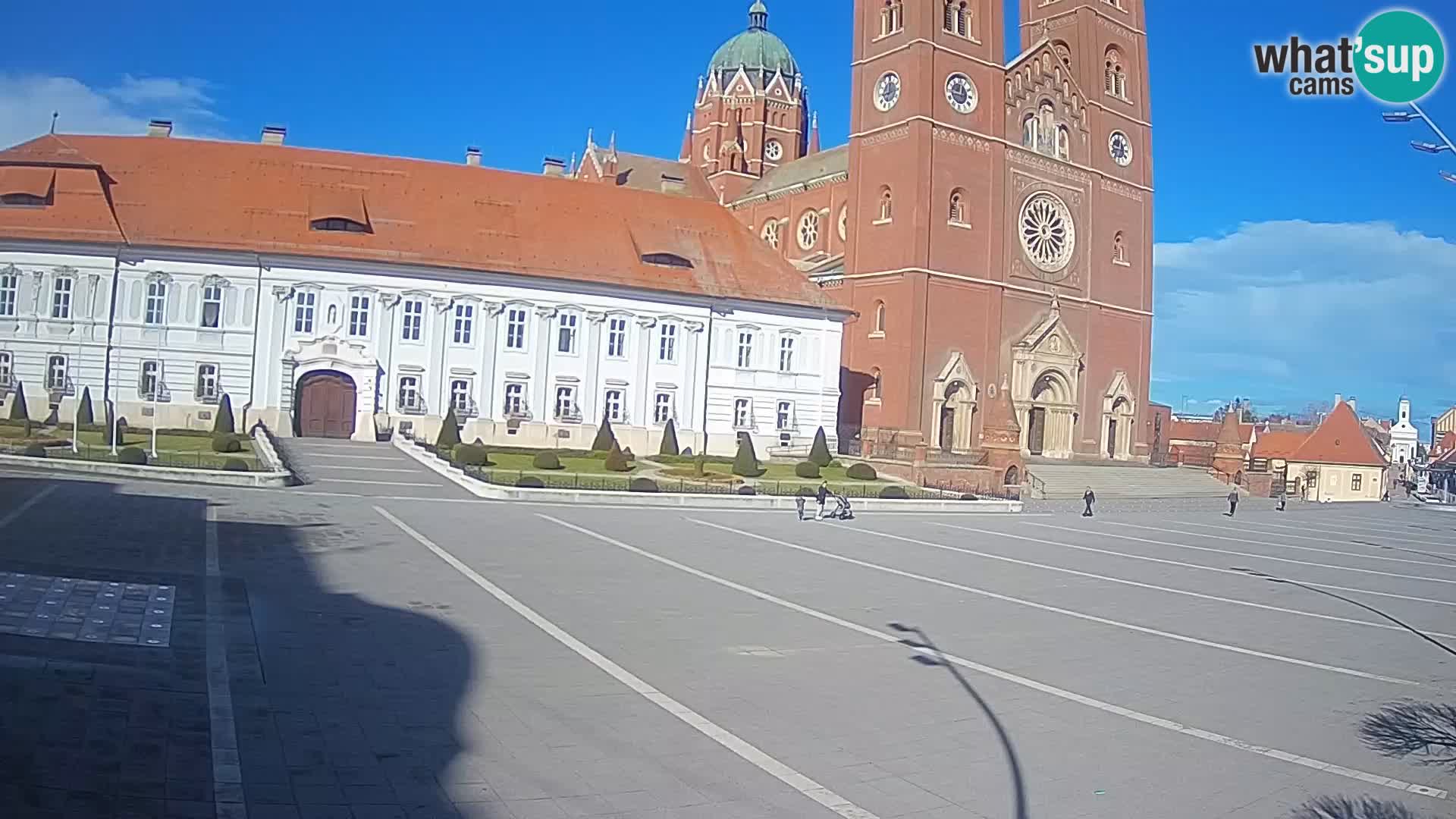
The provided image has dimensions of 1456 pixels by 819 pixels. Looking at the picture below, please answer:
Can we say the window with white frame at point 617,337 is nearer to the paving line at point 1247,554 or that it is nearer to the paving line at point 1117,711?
the paving line at point 1247,554

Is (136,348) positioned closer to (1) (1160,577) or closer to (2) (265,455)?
(2) (265,455)

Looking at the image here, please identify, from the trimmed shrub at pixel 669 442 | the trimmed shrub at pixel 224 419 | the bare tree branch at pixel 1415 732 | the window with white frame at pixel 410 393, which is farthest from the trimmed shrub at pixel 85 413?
the bare tree branch at pixel 1415 732

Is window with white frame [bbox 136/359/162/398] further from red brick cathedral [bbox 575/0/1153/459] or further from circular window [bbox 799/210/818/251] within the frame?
circular window [bbox 799/210/818/251]

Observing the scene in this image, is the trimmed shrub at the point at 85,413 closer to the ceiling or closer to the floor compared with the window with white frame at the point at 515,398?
closer to the floor

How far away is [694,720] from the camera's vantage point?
31.0ft

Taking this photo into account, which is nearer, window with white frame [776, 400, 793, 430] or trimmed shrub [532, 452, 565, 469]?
trimmed shrub [532, 452, 565, 469]

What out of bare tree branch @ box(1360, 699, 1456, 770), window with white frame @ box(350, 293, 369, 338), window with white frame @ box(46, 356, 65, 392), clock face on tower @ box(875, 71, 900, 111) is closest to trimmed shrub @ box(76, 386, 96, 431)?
window with white frame @ box(46, 356, 65, 392)

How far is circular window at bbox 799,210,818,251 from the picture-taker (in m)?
67.1

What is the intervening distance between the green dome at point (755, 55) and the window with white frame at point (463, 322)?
48.6m

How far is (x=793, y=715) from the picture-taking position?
9.77 m

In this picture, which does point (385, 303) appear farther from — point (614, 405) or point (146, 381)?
point (614, 405)

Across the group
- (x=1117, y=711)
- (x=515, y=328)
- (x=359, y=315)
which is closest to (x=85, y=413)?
(x=359, y=315)

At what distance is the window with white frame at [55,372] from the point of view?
42781 mm

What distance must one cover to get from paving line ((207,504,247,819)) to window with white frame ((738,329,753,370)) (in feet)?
123
